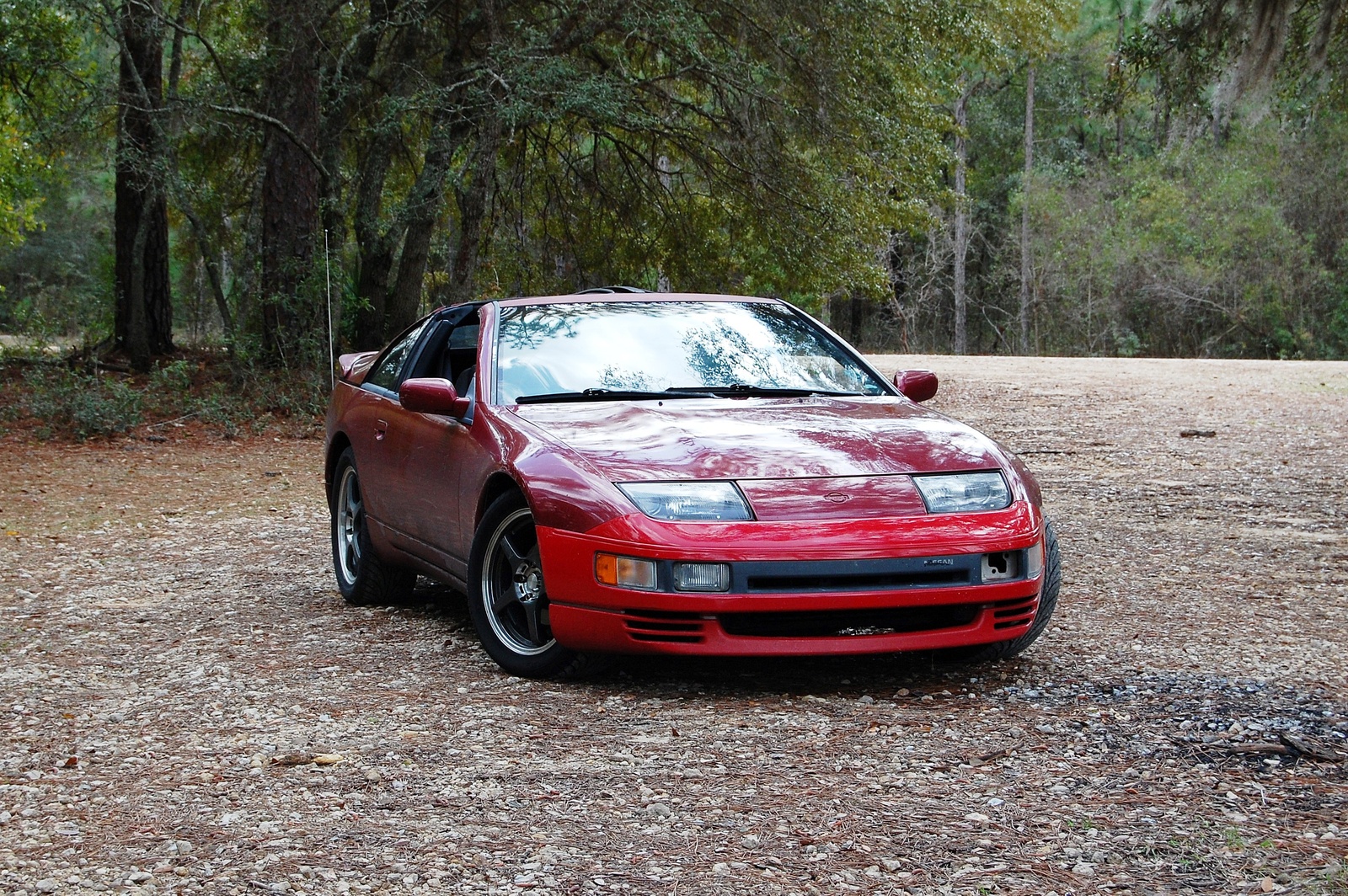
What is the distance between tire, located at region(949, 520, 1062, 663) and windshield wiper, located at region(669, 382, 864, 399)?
3.72ft

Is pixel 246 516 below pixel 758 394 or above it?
below

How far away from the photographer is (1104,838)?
3307mm

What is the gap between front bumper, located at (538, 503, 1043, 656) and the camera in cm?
439

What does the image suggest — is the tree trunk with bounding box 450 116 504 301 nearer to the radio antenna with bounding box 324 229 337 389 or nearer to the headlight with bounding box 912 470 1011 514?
the radio antenna with bounding box 324 229 337 389

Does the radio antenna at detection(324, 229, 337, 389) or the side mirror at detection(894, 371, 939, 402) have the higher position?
the radio antenna at detection(324, 229, 337, 389)

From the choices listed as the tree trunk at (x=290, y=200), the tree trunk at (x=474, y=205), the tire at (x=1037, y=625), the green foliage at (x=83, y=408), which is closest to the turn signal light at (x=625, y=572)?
the tire at (x=1037, y=625)

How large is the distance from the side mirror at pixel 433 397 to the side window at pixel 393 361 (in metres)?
1.13

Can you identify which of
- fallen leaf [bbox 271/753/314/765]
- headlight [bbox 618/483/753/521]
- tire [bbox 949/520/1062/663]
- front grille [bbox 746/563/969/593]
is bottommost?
fallen leaf [bbox 271/753/314/765]

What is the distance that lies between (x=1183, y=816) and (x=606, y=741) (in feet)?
5.34

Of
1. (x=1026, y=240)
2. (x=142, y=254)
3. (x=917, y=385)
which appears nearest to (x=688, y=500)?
(x=917, y=385)

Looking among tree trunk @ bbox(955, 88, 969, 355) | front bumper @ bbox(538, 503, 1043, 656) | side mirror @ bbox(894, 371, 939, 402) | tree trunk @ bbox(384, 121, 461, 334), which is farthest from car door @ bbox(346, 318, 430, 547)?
tree trunk @ bbox(955, 88, 969, 355)

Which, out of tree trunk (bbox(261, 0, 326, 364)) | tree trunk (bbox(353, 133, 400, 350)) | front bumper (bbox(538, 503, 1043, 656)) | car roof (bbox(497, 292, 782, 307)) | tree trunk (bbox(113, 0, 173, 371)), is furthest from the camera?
tree trunk (bbox(353, 133, 400, 350))

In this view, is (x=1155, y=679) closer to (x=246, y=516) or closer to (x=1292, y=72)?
(x=246, y=516)

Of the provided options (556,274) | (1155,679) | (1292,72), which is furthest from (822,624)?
(556,274)
